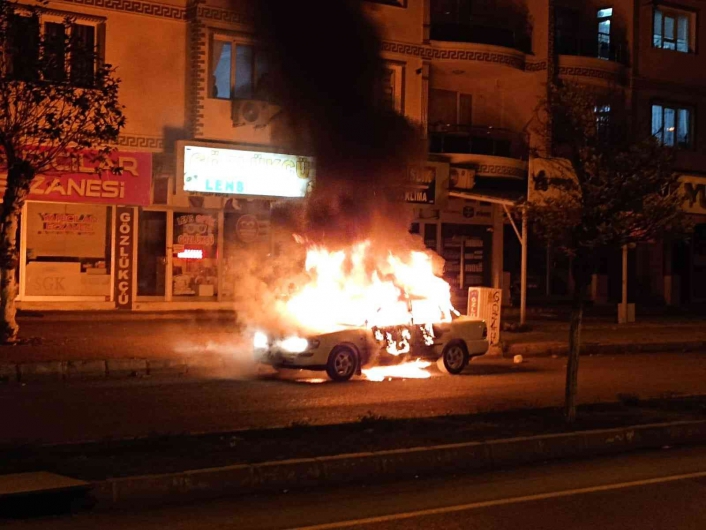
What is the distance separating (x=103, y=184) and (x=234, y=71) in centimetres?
412

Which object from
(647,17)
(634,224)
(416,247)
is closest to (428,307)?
(416,247)

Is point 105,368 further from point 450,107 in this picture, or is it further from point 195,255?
point 450,107

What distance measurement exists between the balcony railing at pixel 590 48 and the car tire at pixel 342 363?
1696 centimetres

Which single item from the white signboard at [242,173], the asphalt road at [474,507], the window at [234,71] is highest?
the window at [234,71]

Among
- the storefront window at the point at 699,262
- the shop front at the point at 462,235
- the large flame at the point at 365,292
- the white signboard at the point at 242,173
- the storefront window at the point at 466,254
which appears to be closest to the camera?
the large flame at the point at 365,292

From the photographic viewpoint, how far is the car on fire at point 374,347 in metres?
14.0

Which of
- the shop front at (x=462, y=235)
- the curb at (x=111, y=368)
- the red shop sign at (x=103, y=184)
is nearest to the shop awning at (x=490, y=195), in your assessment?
the shop front at (x=462, y=235)

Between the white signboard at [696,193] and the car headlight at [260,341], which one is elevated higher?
the white signboard at [696,193]

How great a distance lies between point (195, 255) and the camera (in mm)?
23172

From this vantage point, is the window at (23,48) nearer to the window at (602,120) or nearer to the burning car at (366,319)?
the burning car at (366,319)

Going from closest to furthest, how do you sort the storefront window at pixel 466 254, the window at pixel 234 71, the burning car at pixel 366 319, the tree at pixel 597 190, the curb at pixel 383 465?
1. the curb at pixel 383 465
2. the tree at pixel 597 190
3. the burning car at pixel 366 319
4. the window at pixel 234 71
5. the storefront window at pixel 466 254

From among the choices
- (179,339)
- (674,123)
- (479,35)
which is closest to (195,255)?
(179,339)

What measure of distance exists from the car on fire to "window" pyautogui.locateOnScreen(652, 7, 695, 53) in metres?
18.0

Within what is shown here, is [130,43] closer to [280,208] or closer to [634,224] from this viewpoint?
[280,208]
